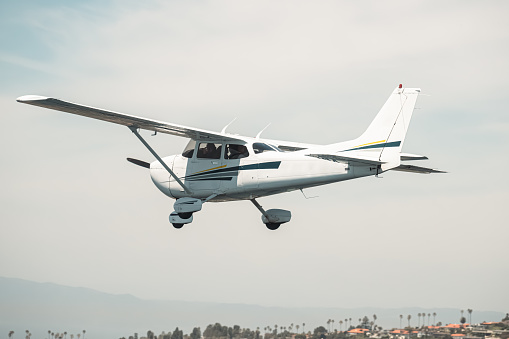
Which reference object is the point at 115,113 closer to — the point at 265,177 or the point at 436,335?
the point at 265,177

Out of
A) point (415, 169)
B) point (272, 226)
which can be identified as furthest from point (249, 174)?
point (415, 169)

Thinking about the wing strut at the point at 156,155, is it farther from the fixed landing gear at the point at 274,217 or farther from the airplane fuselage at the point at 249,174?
the fixed landing gear at the point at 274,217

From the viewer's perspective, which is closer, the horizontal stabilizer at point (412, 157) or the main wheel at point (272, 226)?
the horizontal stabilizer at point (412, 157)

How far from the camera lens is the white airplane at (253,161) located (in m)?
→ 20.7

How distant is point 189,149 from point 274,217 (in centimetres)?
349

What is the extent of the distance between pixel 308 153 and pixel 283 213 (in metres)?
3.60

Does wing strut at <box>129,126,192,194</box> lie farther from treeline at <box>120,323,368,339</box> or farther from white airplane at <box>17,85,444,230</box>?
treeline at <box>120,323,368,339</box>

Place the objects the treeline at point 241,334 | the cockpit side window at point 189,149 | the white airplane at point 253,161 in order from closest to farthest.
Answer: the white airplane at point 253,161 → the cockpit side window at point 189,149 → the treeline at point 241,334

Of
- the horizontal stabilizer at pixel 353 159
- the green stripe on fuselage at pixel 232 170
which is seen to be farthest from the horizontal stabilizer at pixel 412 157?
the green stripe on fuselage at pixel 232 170

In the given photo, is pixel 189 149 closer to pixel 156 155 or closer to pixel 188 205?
pixel 156 155

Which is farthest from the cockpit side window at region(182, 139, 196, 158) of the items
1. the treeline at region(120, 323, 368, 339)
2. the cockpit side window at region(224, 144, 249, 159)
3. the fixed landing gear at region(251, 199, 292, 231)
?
the treeline at region(120, 323, 368, 339)

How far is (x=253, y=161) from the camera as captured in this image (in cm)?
2222

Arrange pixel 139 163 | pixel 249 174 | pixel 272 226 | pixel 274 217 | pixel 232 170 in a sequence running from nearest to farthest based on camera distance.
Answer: pixel 249 174
pixel 232 170
pixel 274 217
pixel 272 226
pixel 139 163

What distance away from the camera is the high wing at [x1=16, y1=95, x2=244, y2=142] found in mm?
21203
